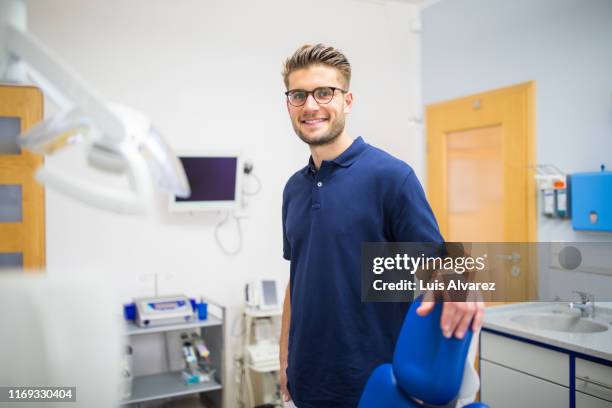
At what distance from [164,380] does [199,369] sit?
21 cm

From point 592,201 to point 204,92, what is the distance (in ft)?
7.83

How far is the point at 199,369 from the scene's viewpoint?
317cm

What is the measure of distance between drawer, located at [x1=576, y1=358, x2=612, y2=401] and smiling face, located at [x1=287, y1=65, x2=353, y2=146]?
1.49 m

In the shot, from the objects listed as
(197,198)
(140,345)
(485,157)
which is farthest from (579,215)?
(140,345)

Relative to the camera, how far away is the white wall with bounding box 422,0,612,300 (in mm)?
2789

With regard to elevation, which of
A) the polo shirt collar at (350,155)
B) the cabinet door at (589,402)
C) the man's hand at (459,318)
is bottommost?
the cabinet door at (589,402)

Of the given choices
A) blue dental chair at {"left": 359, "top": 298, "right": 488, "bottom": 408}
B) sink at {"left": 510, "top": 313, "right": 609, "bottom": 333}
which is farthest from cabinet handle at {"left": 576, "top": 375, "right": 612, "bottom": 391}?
blue dental chair at {"left": 359, "top": 298, "right": 488, "bottom": 408}

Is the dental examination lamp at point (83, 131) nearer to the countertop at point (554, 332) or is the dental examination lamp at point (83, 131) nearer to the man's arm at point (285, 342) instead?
the man's arm at point (285, 342)

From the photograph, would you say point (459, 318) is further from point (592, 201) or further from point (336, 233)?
point (592, 201)

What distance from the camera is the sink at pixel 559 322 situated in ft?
8.89

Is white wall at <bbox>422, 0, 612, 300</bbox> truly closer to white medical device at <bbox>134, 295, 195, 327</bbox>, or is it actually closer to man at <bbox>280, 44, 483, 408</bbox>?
man at <bbox>280, 44, 483, 408</bbox>

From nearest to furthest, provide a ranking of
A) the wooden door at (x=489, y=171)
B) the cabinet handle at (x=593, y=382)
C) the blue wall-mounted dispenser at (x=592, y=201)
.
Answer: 1. the cabinet handle at (x=593, y=382)
2. the blue wall-mounted dispenser at (x=592, y=201)
3. the wooden door at (x=489, y=171)

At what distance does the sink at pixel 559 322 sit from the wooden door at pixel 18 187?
2.61 meters

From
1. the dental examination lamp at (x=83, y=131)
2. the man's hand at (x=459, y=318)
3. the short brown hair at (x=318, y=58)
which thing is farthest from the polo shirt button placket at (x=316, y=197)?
the dental examination lamp at (x=83, y=131)
